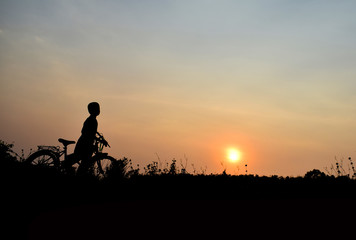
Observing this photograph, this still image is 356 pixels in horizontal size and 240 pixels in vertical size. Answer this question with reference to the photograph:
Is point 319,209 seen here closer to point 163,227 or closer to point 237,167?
point 163,227

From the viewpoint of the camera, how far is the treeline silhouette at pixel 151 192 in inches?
235

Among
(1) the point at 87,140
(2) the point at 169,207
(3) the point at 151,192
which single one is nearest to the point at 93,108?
(1) the point at 87,140

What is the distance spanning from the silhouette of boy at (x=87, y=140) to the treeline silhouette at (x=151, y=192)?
0.54 meters

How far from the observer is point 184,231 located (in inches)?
188

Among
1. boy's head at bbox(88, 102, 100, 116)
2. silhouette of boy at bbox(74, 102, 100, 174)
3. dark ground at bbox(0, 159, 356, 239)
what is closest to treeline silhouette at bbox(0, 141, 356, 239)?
dark ground at bbox(0, 159, 356, 239)

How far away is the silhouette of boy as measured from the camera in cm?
924

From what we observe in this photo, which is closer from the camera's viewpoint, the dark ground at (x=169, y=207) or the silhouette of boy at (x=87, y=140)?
the dark ground at (x=169, y=207)

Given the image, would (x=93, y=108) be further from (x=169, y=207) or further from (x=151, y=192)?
(x=169, y=207)

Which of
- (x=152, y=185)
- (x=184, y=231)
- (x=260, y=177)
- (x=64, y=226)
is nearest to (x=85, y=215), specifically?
(x=64, y=226)

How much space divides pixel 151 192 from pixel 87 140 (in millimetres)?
2565

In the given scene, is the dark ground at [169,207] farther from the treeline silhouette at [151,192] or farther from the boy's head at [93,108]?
the boy's head at [93,108]

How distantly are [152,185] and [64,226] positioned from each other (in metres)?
3.41

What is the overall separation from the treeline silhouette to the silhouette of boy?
1.78 ft

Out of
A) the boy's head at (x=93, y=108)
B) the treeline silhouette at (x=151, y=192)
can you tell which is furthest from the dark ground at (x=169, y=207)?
the boy's head at (x=93, y=108)
